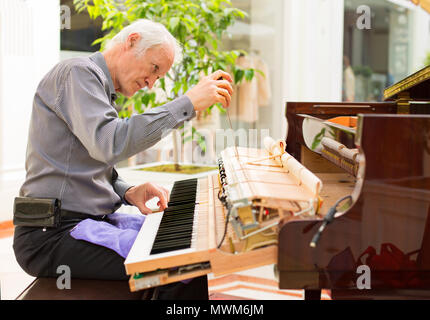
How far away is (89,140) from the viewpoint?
1445 millimetres

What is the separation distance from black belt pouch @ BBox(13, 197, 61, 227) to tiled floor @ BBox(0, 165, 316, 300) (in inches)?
59.7

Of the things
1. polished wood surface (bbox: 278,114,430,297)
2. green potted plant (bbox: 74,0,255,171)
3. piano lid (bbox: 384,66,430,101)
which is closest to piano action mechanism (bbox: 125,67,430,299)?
polished wood surface (bbox: 278,114,430,297)

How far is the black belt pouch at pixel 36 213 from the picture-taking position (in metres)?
1.53

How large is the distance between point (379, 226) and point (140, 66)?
1004 millimetres

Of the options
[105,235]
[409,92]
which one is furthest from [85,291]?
[409,92]

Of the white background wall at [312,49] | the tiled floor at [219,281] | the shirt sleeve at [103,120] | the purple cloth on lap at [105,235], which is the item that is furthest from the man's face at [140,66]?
the white background wall at [312,49]

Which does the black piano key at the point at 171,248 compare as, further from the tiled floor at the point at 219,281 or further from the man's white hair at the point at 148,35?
the tiled floor at the point at 219,281

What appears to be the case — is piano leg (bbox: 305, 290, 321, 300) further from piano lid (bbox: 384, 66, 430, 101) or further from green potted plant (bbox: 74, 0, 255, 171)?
green potted plant (bbox: 74, 0, 255, 171)

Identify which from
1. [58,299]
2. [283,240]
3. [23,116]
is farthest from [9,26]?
[283,240]

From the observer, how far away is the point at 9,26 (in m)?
4.45

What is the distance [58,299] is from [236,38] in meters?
7.10

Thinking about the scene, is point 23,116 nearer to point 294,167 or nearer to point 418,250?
point 294,167

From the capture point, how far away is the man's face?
1.68 metres

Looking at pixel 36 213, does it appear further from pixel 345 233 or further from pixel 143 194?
pixel 345 233
